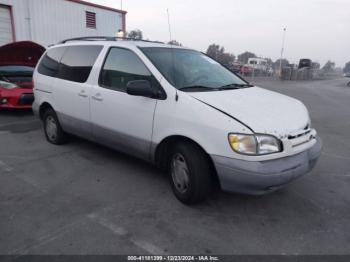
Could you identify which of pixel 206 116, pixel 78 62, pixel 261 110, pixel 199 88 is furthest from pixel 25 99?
pixel 261 110

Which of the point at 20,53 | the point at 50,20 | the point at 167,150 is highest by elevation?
the point at 50,20

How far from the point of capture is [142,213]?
Answer: 3.05m

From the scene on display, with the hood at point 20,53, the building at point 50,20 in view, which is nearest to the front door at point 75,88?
the hood at point 20,53

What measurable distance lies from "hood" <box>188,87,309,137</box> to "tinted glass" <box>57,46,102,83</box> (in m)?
1.87

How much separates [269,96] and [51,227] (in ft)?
9.21

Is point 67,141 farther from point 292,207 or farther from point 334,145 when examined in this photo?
point 334,145

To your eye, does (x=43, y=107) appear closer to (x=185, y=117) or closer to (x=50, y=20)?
(x=185, y=117)

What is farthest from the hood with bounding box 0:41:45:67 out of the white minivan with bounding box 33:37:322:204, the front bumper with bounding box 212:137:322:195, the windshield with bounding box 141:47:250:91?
the front bumper with bounding box 212:137:322:195

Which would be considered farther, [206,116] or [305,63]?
[305,63]

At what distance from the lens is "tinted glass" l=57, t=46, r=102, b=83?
4191 millimetres

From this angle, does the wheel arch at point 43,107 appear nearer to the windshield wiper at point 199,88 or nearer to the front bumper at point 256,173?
the windshield wiper at point 199,88

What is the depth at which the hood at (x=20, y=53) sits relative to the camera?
24.3 ft

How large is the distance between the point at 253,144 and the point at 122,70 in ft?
6.46

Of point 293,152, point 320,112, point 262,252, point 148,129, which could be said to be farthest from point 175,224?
point 320,112
